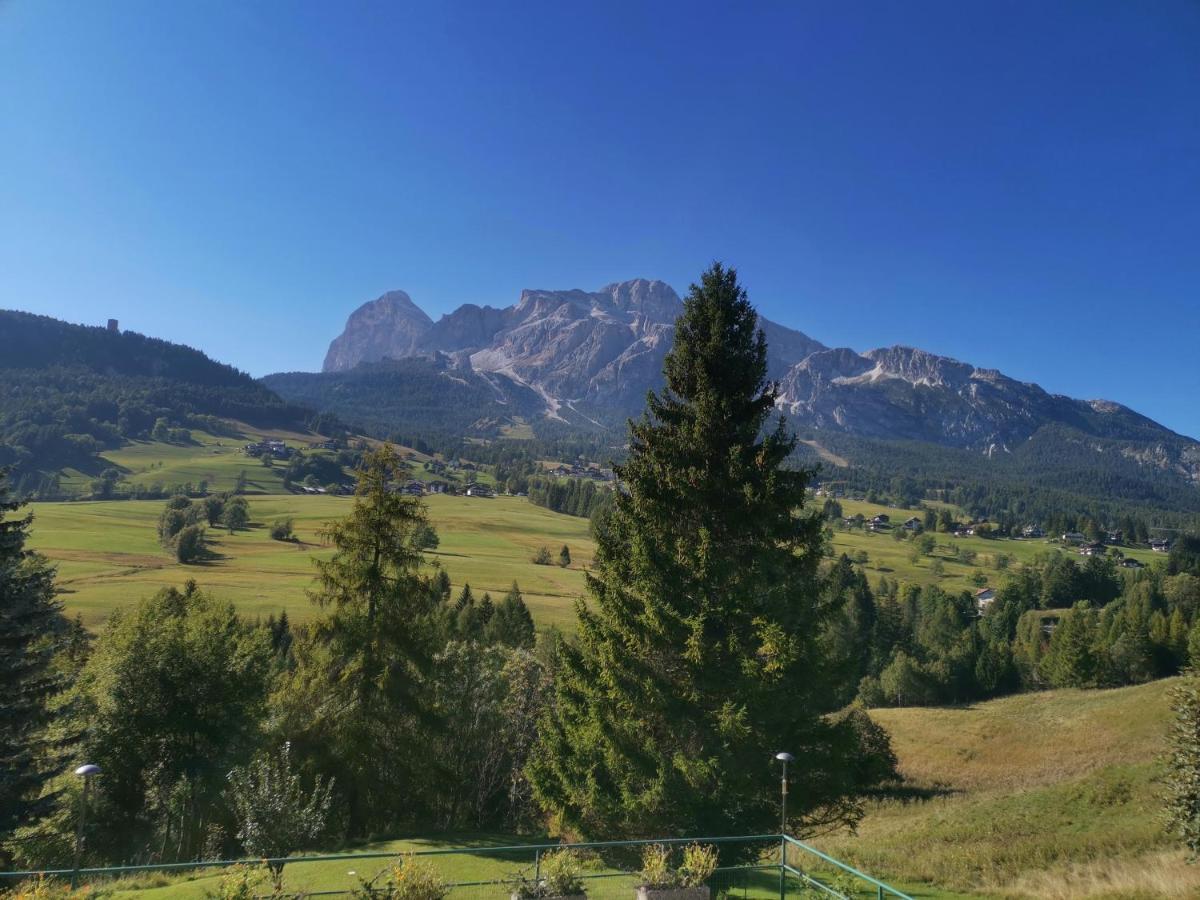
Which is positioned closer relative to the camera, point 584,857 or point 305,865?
point 584,857

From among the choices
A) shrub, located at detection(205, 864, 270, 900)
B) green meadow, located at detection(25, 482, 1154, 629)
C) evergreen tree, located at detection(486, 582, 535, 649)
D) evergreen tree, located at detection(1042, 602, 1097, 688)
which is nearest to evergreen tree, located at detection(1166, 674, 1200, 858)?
shrub, located at detection(205, 864, 270, 900)

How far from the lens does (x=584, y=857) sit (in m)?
15.7

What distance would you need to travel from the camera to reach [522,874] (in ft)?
37.3

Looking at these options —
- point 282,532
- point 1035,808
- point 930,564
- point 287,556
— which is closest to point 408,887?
point 1035,808

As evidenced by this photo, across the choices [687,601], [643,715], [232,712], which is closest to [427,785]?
[232,712]

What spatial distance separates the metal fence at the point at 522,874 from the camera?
1078 cm

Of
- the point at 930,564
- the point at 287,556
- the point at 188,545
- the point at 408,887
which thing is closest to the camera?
the point at 408,887

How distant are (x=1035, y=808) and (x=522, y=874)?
28931 mm

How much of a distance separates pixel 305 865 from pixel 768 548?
15358 millimetres

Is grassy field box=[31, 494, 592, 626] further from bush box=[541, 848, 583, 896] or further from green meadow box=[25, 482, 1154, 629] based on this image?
bush box=[541, 848, 583, 896]

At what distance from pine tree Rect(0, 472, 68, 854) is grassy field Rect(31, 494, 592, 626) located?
2646 centimetres

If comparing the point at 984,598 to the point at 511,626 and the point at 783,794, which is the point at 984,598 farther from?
the point at 783,794

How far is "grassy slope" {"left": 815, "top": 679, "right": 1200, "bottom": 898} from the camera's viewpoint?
17.2 meters

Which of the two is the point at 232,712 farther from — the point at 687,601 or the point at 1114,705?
the point at 1114,705
